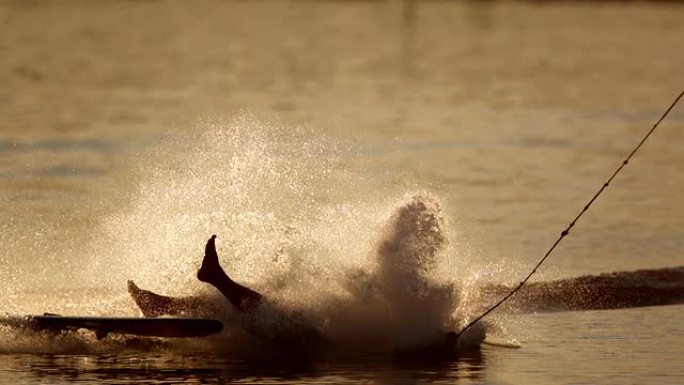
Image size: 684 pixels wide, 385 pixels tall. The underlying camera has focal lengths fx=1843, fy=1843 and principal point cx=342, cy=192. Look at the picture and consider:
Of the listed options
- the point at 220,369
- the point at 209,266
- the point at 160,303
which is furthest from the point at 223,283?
the point at 220,369

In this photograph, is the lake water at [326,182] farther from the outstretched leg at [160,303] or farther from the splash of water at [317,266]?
the outstretched leg at [160,303]

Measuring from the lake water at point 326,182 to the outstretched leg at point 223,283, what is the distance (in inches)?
15.3

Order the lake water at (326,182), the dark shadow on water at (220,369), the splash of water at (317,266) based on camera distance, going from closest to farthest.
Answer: the dark shadow on water at (220,369)
the splash of water at (317,266)
the lake water at (326,182)

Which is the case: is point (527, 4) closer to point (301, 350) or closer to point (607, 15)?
point (607, 15)

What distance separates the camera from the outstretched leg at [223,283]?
21.8 metres

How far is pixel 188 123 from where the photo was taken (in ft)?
159

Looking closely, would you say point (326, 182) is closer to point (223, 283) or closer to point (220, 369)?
point (223, 283)

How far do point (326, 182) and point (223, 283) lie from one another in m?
13.8

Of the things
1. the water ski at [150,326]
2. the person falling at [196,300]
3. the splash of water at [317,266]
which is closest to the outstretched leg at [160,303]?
the person falling at [196,300]

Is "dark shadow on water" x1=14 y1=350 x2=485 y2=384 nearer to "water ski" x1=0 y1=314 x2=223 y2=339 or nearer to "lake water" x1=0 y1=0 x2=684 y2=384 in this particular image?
"lake water" x1=0 y1=0 x2=684 y2=384

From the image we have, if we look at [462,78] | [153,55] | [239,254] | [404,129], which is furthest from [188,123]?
[153,55]

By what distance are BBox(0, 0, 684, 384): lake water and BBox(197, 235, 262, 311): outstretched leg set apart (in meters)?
0.39

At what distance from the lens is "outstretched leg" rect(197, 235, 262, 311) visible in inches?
857

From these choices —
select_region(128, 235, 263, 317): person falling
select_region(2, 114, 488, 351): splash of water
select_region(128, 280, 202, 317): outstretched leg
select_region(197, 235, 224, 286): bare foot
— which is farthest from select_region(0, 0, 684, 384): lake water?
select_region(197, 235, 224, 286): bare foot
